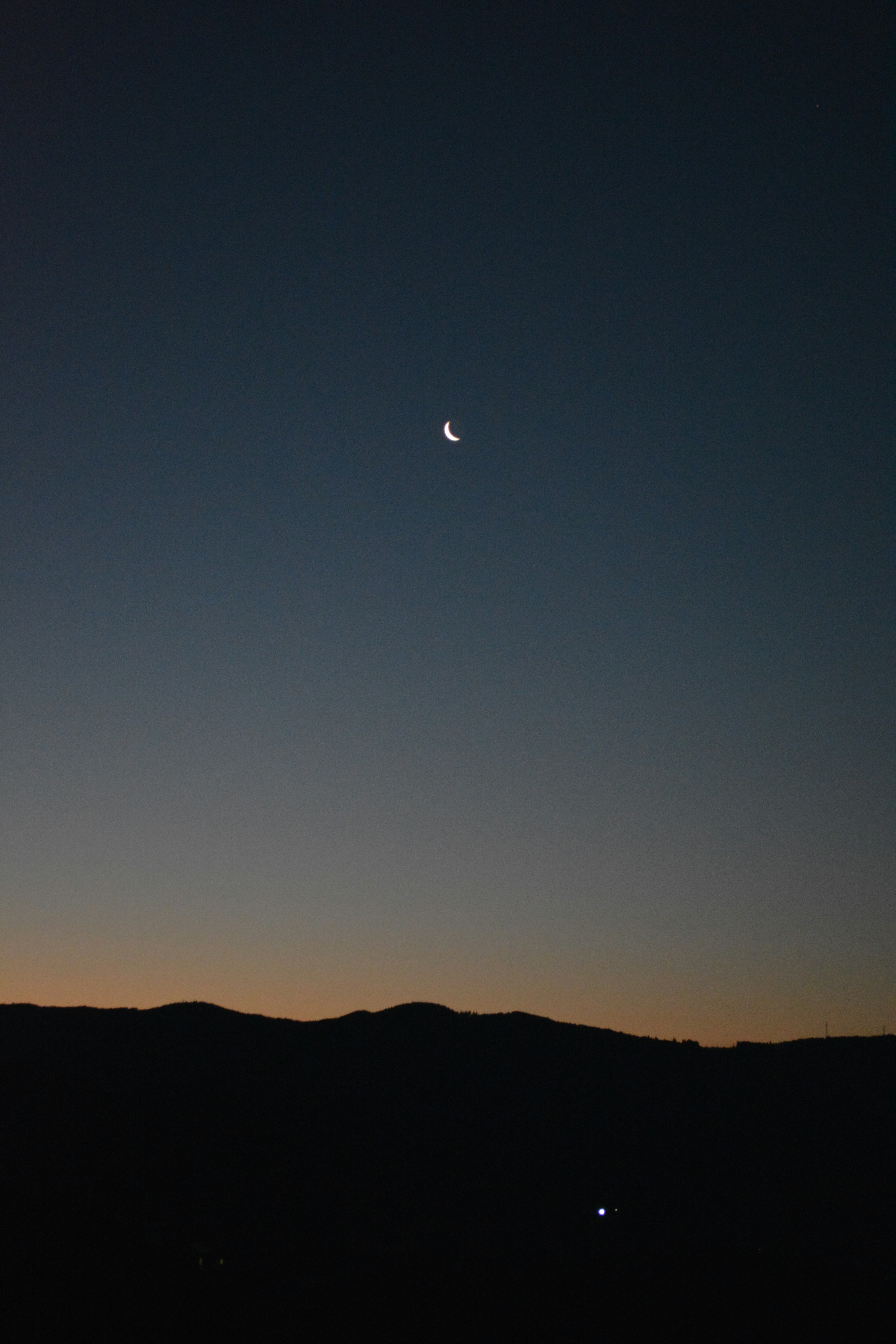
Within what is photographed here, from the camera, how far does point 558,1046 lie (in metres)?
59.1

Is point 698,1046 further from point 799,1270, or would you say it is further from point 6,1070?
point 6,1070

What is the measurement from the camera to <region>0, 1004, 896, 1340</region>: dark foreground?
27.2m

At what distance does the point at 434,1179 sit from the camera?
4612cm

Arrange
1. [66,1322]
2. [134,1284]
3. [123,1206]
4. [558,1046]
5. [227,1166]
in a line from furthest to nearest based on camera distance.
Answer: [558,1046]
[227,1166]
[123,1206]
[134,1284]
[66,1322]

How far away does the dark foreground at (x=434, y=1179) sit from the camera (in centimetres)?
2723

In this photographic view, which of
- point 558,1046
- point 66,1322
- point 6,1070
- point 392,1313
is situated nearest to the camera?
point 66,1322

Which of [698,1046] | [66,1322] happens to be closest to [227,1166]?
[66,1322]

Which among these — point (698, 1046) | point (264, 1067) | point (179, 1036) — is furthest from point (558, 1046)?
point (179, 1036)

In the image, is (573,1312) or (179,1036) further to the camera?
(179,1036)

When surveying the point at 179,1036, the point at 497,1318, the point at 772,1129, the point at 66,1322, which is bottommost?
the point at 497,1318

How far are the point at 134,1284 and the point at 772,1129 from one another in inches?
1440

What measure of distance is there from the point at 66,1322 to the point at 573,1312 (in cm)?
1882

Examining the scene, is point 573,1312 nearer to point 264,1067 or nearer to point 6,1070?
point 264,1067

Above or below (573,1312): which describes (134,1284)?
above
